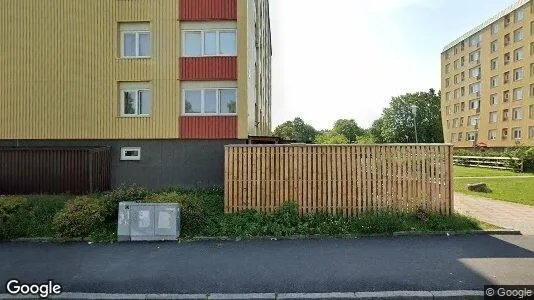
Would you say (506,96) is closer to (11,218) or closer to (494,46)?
(494,46)

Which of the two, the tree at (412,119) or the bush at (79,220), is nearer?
the bush at (79,220)

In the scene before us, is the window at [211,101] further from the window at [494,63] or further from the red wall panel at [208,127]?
the window at [494,63]

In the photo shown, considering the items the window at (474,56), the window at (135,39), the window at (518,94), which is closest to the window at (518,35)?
the window at (518,94)

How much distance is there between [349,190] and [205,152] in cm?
718

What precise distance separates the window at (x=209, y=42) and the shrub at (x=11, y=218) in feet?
28.9

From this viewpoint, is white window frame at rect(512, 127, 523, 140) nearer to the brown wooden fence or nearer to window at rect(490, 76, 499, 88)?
window at rect(490, 76, 499, 88)

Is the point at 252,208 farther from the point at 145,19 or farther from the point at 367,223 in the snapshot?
the point at 145,19

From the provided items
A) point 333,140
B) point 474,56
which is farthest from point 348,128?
point 474,56

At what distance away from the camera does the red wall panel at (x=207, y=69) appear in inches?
613

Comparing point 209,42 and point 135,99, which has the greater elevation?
point 209,42

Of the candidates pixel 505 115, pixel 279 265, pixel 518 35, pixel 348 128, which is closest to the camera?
pixel 279 265

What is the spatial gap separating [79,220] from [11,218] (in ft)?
5.63

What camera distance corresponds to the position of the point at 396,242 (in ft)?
27.5

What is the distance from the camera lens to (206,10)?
15.6m
